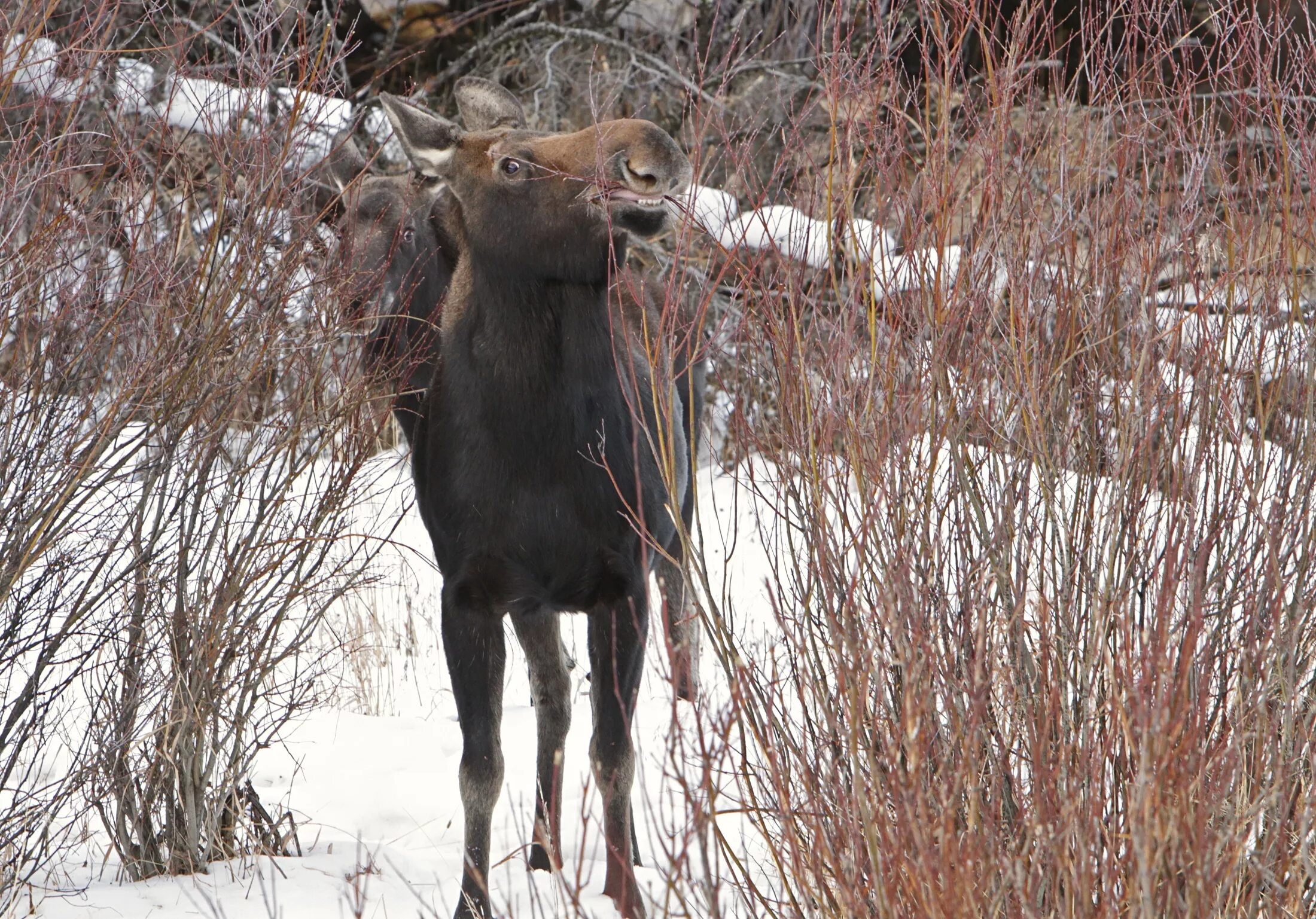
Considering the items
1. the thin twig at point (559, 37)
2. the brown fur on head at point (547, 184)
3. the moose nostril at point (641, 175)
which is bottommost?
the moose nostril at point (641, 175)

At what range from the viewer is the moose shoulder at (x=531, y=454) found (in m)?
3.73

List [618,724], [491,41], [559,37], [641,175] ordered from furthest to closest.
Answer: [559,37] < [491,41] < [618,724] < [641,175]

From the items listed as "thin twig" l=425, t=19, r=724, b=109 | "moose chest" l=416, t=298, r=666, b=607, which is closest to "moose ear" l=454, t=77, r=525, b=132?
"moose chest" l=416, t=298, r=666, b=607

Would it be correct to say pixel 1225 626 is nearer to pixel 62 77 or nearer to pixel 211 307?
pixel 211 307

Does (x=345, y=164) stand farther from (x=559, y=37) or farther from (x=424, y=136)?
(x=559, y=37)

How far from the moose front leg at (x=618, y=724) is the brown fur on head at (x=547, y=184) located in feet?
3.21

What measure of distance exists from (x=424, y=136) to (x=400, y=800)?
2517mm

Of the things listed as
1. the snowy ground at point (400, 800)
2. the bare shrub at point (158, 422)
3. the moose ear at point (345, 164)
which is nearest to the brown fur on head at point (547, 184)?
the bare shrub at point (158, 422)

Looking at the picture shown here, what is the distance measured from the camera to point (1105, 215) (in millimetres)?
2936

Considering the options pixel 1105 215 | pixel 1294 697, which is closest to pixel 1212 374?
pixel 1105 215

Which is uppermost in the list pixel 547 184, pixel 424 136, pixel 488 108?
pixel 488 108

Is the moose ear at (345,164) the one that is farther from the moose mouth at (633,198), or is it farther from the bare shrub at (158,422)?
the moose mouth at (633,198)

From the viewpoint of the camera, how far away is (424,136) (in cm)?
390

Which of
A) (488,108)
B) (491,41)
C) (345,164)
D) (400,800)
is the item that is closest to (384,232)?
(345,164)
